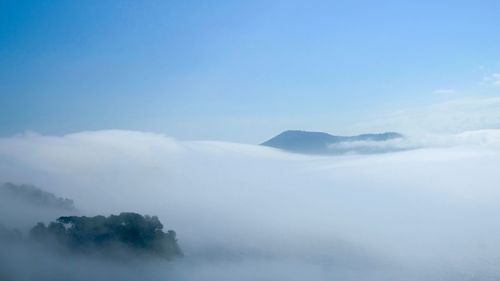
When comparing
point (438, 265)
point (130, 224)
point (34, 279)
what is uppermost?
point (130, 224)

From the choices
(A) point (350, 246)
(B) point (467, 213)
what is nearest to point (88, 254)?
(A) point (350, 246)

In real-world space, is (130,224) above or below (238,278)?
above

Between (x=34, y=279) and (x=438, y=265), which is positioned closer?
(x=34, y=279)

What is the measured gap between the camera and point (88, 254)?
45.9 m

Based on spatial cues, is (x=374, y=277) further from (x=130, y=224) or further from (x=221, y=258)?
(x=130, y=224)

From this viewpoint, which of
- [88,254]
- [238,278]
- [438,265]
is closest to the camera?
[88,254]

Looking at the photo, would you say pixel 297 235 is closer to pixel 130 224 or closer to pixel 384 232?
pixel 384 232

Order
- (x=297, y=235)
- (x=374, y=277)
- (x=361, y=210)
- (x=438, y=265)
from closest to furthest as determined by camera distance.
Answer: (x=374, y=277) → (x=438, y=265) → (x=297, y=235) → (x=361, y=210)

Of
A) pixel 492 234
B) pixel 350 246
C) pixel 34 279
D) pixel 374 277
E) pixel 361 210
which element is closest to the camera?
pixel 34 279

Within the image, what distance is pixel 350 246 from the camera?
83.1 meters

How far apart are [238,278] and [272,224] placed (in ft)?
182

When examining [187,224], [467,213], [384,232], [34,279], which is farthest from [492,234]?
[34,279]

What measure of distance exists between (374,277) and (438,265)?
53.0ft

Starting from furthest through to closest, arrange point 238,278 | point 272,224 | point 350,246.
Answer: point 272,224, point 350,246, point 238,278
